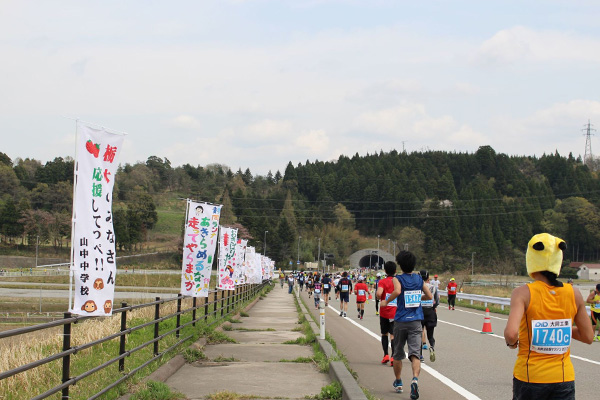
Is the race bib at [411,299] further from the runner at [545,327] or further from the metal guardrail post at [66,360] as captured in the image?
the metal guardrail post at [66,360]

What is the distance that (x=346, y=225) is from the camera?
502ft

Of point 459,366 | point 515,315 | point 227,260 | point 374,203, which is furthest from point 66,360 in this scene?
point 374,203

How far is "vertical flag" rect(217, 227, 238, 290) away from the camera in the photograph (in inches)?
976

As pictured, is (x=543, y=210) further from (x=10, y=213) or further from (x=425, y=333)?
(x=425, y=333)

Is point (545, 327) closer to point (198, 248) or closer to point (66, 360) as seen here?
point (66, 360)

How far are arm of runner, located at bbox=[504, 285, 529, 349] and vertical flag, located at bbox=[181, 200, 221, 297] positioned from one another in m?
11.3

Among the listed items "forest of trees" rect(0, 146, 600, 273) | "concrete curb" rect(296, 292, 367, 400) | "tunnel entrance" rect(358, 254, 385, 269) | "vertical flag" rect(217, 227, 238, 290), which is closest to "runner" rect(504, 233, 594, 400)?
"concrete curb" rect(296, 292, 367, 400)

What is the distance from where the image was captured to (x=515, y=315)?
442cm

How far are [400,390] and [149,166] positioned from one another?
154 meters

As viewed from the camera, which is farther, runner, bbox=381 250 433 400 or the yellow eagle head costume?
runner, bbox=381 250 433 400

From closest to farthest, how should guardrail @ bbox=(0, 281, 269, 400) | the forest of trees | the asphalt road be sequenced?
guardrail @ bbox=(0, 281, 269, 400)
the asphalt road
the forest of trees

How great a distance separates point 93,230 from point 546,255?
16.1 ft

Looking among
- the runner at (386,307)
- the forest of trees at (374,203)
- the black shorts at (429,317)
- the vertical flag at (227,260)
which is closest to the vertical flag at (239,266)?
the vertical flag at (227,260)

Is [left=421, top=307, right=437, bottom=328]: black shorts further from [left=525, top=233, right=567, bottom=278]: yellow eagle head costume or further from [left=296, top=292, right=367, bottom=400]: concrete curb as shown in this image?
[left=525, top=233, right=567, bottom=278]: yellow eagle head costume
